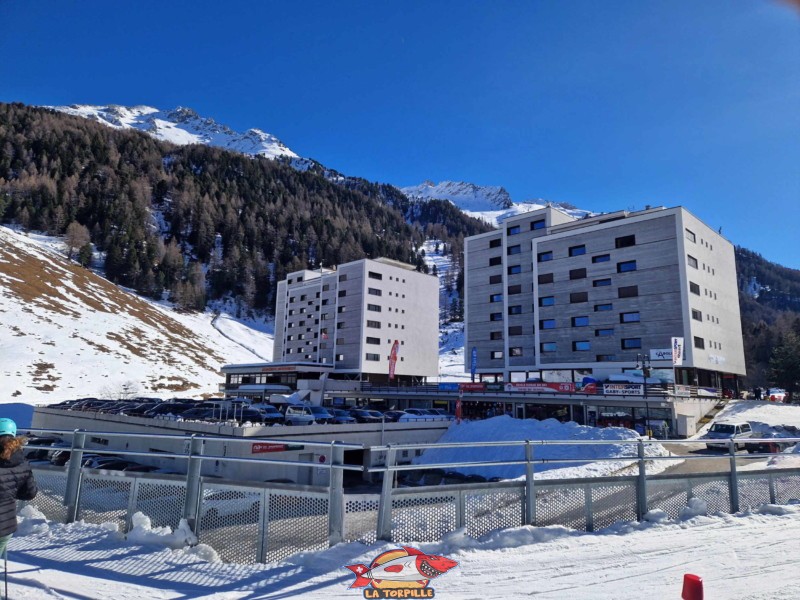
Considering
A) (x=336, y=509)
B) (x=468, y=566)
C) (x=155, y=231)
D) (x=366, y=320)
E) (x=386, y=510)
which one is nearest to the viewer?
(x=468, y=566)

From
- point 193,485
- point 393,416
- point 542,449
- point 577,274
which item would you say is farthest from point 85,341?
point 193,485

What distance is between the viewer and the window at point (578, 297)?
171ft

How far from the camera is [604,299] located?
50656 millimetres

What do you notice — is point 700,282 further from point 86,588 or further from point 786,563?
point 86,588

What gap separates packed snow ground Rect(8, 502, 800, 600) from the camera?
5148mm

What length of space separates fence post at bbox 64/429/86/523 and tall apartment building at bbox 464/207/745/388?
1813 inches

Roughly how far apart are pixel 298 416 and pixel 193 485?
1174 inches

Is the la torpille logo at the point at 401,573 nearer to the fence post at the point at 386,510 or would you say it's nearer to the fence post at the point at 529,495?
the fence post at the point at 386,510

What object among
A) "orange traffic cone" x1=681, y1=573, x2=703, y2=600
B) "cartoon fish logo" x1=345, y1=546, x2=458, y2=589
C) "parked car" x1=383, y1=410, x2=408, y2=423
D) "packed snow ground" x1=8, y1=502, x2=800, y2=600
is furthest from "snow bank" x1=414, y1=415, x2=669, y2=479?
"orange traffic cone" x1=681, y1=573, x2=703, y2=600

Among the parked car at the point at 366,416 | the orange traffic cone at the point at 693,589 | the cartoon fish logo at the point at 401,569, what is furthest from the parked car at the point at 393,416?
the orange traffic cone at the point at 693,589

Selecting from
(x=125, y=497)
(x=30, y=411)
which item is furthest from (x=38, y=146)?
(x=125, y=497)

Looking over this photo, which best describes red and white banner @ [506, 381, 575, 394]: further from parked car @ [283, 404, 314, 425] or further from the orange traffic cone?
the orange traffic cone

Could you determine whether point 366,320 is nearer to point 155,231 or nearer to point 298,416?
point 298,416

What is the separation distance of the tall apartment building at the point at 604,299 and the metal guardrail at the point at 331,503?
41.1m
